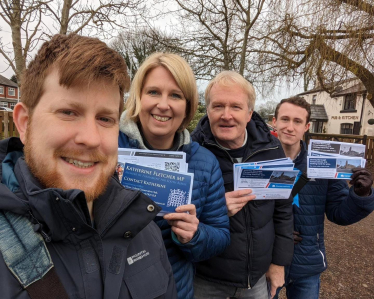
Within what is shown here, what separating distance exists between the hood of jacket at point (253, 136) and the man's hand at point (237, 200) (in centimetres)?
34

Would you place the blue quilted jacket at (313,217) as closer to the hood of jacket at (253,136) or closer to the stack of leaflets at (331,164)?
the stack of leaflets at (331,164)

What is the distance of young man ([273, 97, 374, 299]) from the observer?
6.93 feet

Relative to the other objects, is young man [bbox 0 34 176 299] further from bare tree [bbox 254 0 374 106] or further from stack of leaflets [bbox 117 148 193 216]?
bare tree [bbox 254 0 374 106]

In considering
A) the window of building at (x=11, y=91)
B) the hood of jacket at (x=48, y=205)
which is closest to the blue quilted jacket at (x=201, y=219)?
the hood of jacket at (x=48, y=205)

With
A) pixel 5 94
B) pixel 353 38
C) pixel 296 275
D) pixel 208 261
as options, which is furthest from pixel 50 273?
pixel 5 94

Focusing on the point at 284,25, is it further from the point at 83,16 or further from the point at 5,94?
the point at 5,94

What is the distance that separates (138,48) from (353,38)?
662 inches

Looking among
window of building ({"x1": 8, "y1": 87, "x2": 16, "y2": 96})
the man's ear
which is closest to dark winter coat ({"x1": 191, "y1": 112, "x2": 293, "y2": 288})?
the man's ear

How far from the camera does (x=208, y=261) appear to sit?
1.93 m

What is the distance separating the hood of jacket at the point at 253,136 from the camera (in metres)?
2.05

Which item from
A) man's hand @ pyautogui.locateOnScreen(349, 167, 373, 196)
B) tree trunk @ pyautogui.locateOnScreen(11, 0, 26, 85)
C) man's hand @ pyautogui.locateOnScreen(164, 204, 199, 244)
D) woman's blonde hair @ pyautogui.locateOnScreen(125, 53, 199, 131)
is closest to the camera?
man's hand @ pyautogui.locateOnScreen(164, 204, 199, 244)

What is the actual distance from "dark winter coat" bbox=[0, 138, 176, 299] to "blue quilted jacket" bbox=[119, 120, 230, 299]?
347 millimetres

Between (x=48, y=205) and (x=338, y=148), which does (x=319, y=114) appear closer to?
(x=338, y=148)

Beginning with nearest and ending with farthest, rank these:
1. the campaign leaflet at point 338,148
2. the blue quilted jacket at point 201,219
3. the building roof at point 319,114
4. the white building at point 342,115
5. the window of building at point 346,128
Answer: the blue quilted jacket at point 201,219 < the campaign leaflet at point 338,148 < the white building at point 342,115 < the window of building at point 346,128 < the building roof at point 319,114
